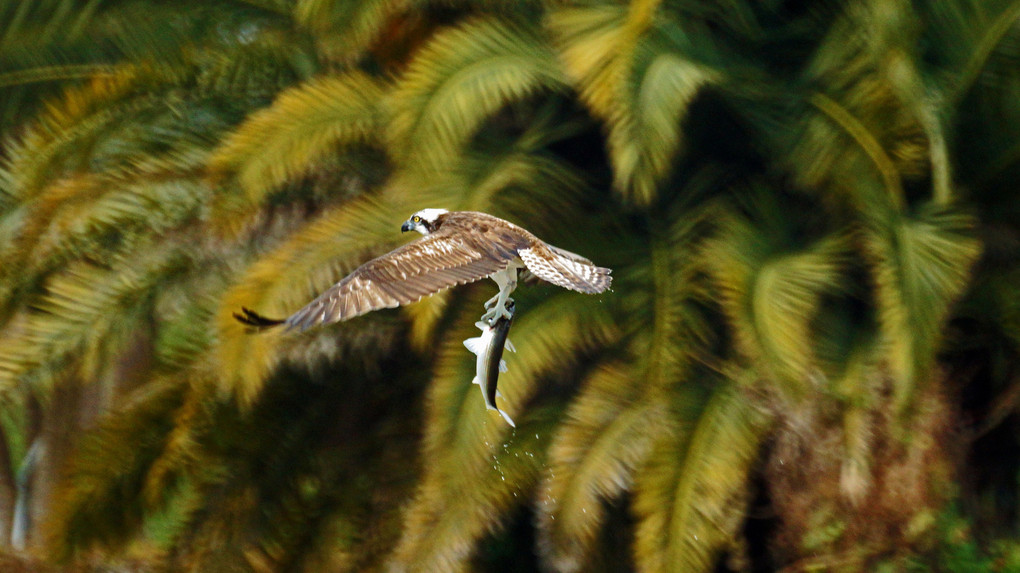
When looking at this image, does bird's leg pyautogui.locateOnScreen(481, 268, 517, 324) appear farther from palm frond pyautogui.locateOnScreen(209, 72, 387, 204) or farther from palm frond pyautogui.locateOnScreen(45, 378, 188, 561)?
palm frond pyautogui.locateOnScreen(45, 378, 188, 561)

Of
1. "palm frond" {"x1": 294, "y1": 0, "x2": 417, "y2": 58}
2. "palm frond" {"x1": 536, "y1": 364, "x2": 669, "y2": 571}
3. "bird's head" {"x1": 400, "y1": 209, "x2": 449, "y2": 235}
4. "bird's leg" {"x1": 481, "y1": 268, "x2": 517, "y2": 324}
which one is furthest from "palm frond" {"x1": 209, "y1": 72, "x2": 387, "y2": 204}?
"bird's leg" {"x1": 481, "y1": 268, "x2": 517, "y2": 324}

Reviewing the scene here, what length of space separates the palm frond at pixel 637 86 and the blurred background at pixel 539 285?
0.7 inches

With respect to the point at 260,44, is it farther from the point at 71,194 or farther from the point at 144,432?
the point at 144,432

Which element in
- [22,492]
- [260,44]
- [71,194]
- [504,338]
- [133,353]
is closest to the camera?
[504,338]

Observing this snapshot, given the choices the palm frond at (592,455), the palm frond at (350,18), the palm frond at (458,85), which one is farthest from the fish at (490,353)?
the palm frond at (350,18)

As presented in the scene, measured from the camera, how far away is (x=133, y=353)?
29.8 feet

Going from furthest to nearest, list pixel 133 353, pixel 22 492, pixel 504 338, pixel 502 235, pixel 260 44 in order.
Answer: pixel 22 492, pixel 133 353, pixel 260 44, pixel 502 235, pixel 504 338

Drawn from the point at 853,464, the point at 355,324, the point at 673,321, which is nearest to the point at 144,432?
the point at 355,324

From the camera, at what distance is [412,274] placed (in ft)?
10.0

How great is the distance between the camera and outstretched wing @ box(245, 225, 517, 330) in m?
2.90

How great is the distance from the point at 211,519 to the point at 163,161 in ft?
6.47

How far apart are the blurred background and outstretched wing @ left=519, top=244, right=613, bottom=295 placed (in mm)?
2477

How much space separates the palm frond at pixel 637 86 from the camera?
19.6ft

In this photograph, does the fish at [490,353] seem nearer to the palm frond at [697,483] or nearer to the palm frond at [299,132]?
the palm frond at [697,483]
